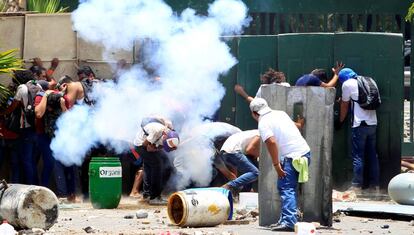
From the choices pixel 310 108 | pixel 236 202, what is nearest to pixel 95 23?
pixel 236 202

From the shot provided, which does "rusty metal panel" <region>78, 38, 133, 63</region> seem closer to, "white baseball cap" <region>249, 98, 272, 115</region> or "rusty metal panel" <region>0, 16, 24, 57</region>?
"rusty metal panel" <region>0, 16, 24, 57</region>

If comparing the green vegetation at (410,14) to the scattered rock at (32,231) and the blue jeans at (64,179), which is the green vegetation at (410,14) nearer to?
the blue jeans at (64,179)

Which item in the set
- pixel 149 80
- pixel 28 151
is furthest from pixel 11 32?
pixel 149 80

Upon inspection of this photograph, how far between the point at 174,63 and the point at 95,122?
1501 mm

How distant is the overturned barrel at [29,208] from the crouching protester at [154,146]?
12.3 feet

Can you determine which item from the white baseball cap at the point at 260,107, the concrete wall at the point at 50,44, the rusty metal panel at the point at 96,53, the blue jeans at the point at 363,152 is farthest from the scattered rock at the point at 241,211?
the concrete wall at the point at 50,44

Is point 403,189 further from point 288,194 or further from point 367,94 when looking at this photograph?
point 288,194

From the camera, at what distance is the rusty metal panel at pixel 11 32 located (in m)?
19.1

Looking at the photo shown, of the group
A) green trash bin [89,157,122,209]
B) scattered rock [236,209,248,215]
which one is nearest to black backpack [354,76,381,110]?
scattered rock [236,209,248,215]

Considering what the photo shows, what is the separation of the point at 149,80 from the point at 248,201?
9.93 feet

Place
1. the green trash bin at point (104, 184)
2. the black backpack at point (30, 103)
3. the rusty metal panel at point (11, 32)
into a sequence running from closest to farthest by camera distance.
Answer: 1. the green trash bin at point (104, 184)
2. the black backpack at point (30, 103)
3. the rusty metal panel at point (11, 32)

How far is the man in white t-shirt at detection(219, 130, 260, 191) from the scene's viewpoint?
659 inches

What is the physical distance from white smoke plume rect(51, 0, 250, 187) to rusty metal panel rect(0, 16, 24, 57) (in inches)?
43.0

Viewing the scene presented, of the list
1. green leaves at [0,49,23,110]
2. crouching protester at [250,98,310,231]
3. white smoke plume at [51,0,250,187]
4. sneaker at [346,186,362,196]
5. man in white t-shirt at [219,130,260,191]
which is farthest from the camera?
sneaker at [346,186,362,196]
